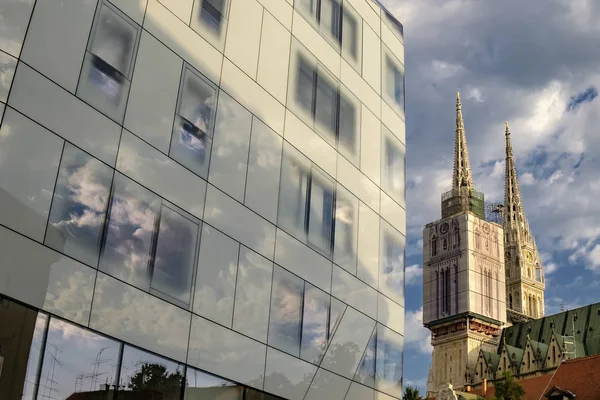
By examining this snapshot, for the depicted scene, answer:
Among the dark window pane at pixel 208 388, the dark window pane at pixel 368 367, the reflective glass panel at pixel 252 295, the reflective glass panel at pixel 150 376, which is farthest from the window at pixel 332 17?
the reflective glass panel at pixel 150 376

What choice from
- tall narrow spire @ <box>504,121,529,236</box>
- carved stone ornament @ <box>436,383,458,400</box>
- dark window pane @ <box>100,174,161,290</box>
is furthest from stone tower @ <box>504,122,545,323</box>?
dark window pane @ <box>100,174,161,290</box>

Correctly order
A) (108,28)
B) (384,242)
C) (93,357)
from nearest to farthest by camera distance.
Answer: (93,357) < (108,28) < (384,242)

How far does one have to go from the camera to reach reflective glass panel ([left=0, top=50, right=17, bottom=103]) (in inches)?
554

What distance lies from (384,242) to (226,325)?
30.7ft

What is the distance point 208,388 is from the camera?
18.1 m

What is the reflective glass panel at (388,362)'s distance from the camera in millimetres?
25062

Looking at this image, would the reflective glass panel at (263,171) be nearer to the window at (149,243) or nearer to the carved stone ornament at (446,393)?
the window at (149,243)

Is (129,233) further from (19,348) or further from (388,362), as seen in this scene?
(388,362)

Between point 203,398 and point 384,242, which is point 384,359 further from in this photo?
point 203,398

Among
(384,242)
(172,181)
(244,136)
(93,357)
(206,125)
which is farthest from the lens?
(384,242)

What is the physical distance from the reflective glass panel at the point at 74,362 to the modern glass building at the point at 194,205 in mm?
37

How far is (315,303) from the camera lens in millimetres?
22328

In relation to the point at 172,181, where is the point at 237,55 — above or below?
above

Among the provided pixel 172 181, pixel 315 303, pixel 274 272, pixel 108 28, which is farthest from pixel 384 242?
pixel 108 28
